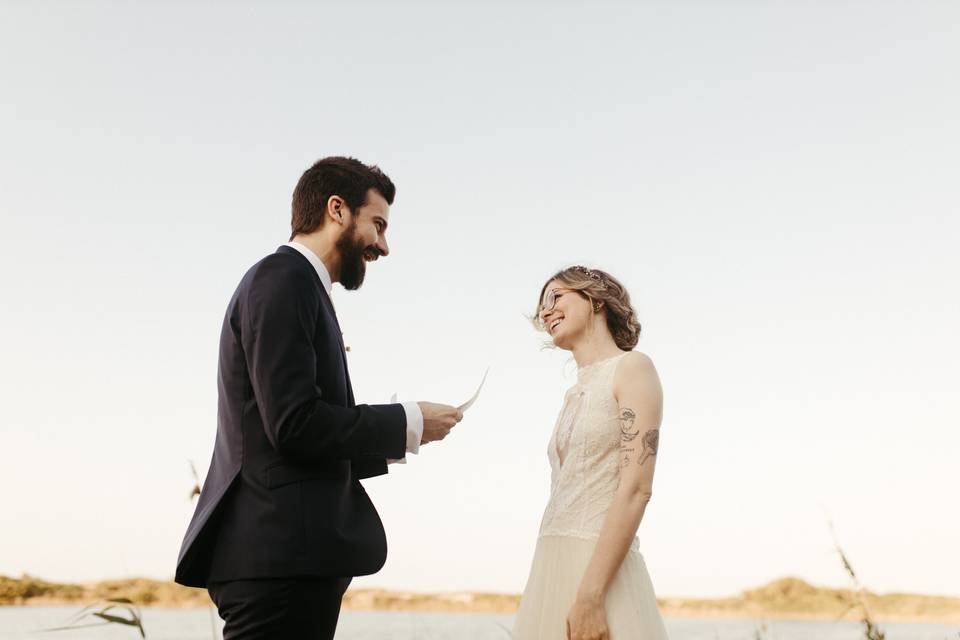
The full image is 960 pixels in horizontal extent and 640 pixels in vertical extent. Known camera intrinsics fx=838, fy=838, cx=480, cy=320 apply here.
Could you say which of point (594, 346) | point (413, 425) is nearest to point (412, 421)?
point (413, 425)

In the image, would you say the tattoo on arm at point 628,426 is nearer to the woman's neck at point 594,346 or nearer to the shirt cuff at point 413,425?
the woman's neck at point 594,346

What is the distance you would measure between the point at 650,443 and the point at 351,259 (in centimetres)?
126

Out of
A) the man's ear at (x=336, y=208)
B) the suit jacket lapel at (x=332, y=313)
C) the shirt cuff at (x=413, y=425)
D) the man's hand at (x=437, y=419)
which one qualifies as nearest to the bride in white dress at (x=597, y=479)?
the man's hand at (x=437, y=419)

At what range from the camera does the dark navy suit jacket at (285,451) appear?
94.1 inches

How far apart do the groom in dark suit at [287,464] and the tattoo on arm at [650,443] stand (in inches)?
30.1

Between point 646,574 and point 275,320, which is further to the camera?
point 646,574

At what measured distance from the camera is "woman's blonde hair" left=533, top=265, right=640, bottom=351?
3598 mm

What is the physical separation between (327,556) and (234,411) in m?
0.53

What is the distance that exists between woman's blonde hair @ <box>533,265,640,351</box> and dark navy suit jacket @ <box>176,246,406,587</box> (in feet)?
4.15

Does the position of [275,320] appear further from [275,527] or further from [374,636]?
[374,636]

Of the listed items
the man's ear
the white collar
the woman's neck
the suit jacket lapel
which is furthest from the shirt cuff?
the woman's neck

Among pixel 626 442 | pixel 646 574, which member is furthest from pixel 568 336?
pixel 646 574

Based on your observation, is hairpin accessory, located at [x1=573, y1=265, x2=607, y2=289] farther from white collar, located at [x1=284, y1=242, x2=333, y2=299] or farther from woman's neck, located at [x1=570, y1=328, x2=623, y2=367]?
white collar, located at [x1=284, y1=242, x2=333, y2=299]

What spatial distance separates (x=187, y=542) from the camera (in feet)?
8.22
